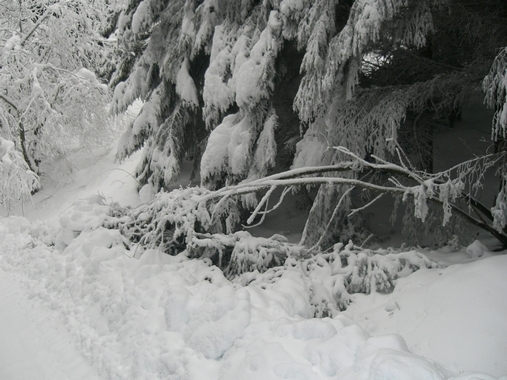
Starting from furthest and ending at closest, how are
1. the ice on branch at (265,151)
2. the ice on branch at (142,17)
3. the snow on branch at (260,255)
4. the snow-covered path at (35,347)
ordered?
the ice on branch at (142,17) < the ice on branch at (265,151) < the snow on branch at (260,255) < the snow-covered path at (35,347)

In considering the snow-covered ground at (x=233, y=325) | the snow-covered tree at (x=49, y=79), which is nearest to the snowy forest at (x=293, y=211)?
the snow-covered ground at (x=233, y=325)

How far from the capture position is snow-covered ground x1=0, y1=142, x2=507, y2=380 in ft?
8.04

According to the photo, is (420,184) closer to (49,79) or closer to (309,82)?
(309,82)

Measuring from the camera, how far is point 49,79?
12.1m

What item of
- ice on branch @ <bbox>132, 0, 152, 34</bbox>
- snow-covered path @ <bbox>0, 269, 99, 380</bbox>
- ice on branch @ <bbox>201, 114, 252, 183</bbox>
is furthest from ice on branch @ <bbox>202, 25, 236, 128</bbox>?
snow-covered path @ <bbox>0, 269, 99, 380</bbox>

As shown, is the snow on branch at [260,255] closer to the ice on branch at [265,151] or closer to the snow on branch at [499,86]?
the ice on branch at [265,151]

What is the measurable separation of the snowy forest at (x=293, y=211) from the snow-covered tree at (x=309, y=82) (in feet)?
0.09

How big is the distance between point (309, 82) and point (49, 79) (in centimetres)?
1042

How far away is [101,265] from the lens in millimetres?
4734

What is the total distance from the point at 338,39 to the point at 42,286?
4833mm

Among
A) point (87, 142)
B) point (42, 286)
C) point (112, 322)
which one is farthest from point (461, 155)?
point (87, 142)

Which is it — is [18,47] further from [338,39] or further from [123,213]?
[338,39]

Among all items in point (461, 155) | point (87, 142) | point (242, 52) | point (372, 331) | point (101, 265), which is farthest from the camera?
point (87, 142)

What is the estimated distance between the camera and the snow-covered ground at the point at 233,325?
8.04 feet
